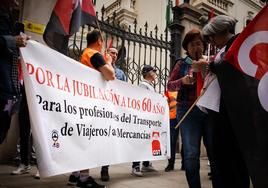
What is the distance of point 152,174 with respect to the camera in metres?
5.00

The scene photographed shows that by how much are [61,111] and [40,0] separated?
302 cm

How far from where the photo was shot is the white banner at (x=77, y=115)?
2.92 metres

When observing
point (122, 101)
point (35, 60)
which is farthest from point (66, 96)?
point (122, 101)

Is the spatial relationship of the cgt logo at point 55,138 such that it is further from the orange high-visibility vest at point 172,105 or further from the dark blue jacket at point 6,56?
the orange high-visibility vest at point 172,105

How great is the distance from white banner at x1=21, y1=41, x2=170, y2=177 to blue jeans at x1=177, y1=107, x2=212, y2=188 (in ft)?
3.40

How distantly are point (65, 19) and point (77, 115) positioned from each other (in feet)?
5.02

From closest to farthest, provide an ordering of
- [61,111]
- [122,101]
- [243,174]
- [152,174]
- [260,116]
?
[260,116]
[243,174]
[61,111]
[122,101]
[152,174]

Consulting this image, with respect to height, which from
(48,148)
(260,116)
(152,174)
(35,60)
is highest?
(35,60)

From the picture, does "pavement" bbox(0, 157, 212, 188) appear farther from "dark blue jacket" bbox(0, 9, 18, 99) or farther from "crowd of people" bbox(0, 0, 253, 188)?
"dark blue jacket" bbox(0, 9, 18, 99)

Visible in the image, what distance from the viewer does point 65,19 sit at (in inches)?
162

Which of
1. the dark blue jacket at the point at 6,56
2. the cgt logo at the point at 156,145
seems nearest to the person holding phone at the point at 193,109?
the cgt logo at the point at 156,145

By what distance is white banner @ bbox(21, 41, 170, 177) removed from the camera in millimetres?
2920

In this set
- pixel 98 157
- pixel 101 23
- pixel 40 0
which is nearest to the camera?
pixel 98 157

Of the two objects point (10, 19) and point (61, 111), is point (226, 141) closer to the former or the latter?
point (61, 111)
